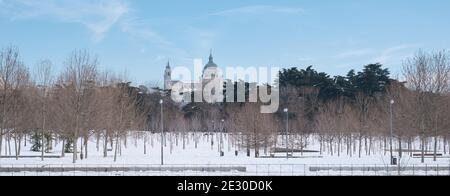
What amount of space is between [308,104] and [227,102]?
15.4 metres

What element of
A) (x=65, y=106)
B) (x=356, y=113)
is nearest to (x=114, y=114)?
(x=65, y=106)

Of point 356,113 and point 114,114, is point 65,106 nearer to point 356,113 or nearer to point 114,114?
point 114,114

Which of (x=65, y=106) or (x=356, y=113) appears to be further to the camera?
(x=356, y=113)

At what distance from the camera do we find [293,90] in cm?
8450

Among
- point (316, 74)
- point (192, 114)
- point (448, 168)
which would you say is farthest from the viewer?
point (192, 114)

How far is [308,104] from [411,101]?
3644cm

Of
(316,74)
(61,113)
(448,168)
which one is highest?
(316,74)

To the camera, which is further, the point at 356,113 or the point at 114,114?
the point at 356,113
